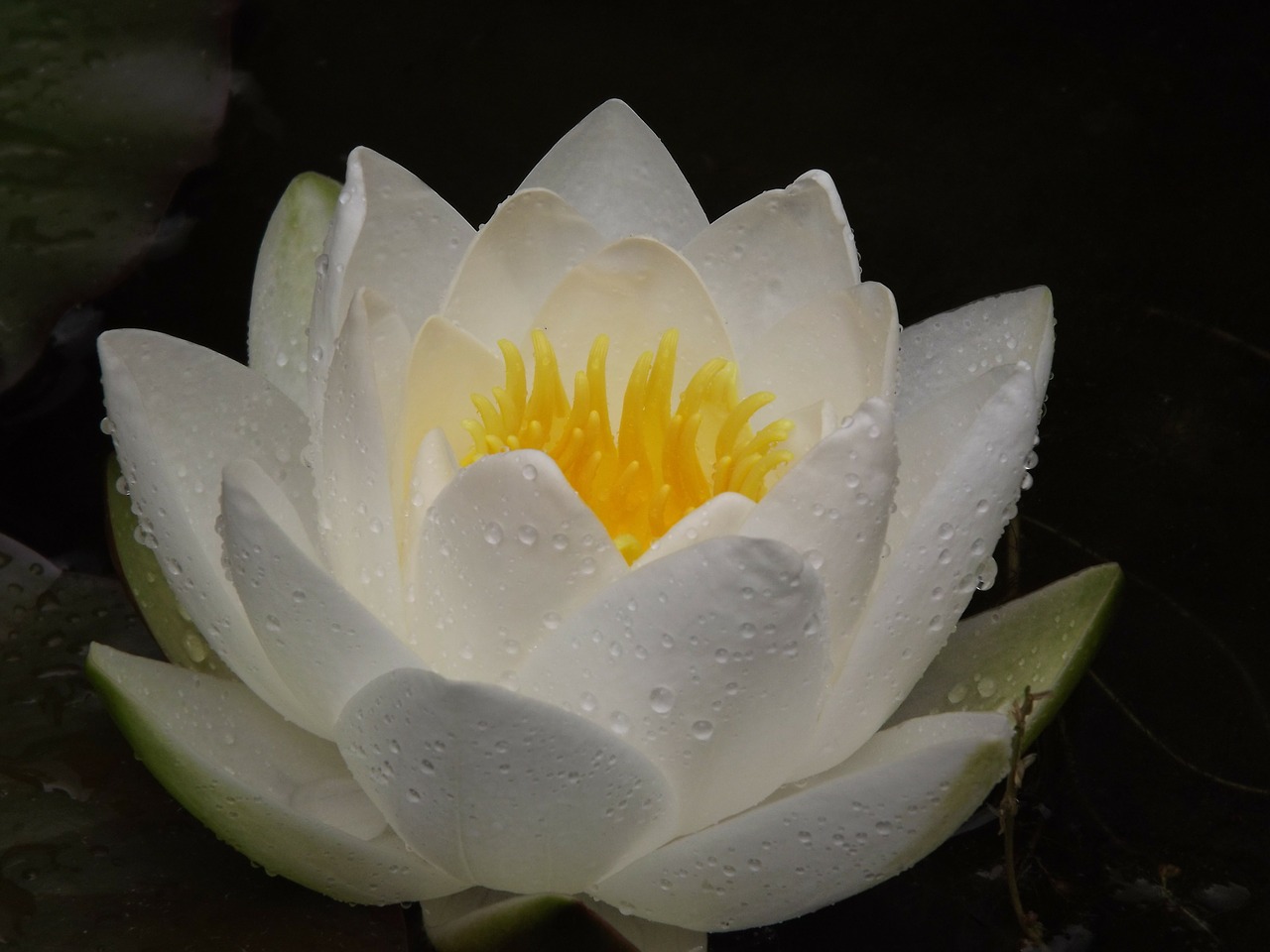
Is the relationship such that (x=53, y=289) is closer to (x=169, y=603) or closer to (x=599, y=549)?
(x=169, y=603)

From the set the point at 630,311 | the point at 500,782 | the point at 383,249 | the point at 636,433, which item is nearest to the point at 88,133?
the point at 383,249

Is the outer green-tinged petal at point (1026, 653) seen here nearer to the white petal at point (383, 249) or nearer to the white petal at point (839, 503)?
the white petal at point (839, 503)

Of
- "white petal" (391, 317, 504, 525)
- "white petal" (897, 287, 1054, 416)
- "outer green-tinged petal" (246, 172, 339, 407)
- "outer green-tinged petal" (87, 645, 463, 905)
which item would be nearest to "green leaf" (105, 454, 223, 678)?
"outer green-tinged petal" (87, 645, 463, 905)

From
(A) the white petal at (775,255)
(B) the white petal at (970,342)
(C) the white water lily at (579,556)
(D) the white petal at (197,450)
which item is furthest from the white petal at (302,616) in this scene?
(B) the white petal at (970,342)

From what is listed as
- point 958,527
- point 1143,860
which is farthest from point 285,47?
point 1143,860

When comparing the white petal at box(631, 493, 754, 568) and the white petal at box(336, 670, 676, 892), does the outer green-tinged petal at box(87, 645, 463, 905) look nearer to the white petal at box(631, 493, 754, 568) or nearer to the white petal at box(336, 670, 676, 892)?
the white petal at box(336, 670, 676, 892)

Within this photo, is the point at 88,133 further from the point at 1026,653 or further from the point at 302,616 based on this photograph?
the point at 1026,653
